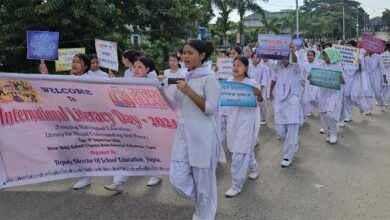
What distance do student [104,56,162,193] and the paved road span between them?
105mm

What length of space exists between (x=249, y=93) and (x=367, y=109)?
6806 mm

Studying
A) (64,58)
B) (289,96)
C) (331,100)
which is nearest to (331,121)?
(331,100)

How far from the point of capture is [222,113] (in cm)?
701

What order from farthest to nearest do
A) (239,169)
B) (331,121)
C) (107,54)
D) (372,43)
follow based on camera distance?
1. (372,43)
2. (331,121)
3. (107,54)
4. (239,169)

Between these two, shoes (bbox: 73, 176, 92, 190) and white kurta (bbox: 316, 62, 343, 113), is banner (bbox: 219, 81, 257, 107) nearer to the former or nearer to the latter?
shoes (bbox: 73, 176, 92, 190)

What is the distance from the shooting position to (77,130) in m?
5.00

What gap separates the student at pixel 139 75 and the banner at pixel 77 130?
21 cm

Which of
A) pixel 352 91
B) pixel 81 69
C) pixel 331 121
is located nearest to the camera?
pixel 81 69

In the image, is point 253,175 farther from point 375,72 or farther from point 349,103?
point 375,72

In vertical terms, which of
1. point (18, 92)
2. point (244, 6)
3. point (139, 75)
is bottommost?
point (18, 92)

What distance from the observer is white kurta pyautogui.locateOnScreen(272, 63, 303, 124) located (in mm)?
6438

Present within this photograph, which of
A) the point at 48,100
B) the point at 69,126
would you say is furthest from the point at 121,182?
the point at 48,100

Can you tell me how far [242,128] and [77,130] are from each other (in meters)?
1.91

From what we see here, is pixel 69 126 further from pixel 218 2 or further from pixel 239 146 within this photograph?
pixel 218 2
